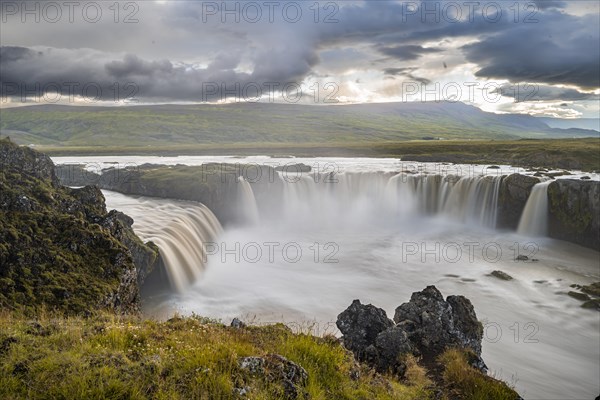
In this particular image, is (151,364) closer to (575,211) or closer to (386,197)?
(575,211)

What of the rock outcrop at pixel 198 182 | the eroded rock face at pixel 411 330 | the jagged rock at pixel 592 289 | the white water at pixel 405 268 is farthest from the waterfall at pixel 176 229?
the jagged rock at pixel 592 289

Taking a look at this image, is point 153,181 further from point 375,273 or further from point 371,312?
point 371,312

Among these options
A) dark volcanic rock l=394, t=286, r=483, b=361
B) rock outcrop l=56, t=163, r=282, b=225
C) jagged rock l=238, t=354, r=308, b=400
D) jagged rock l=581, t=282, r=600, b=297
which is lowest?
jagged rock l=581, t=282, r=600, b=297

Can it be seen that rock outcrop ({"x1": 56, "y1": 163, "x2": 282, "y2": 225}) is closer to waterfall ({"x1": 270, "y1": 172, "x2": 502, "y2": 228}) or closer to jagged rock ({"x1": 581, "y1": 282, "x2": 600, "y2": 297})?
waterfall ({"x1": 270, "y1": 172, "x2": 502, "y2": 228})

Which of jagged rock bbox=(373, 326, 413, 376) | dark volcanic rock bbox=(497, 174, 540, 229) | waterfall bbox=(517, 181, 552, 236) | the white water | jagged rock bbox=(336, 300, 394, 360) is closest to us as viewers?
jagged rock bbox=(373, 326, 413, 376)

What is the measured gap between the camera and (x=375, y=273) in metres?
33.8

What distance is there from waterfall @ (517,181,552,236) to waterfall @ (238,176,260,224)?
3301cm

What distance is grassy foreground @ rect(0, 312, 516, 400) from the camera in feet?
19.1

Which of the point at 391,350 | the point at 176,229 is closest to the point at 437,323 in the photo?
the point at 391,350

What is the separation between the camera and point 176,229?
102ft

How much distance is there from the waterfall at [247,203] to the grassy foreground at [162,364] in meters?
39.5

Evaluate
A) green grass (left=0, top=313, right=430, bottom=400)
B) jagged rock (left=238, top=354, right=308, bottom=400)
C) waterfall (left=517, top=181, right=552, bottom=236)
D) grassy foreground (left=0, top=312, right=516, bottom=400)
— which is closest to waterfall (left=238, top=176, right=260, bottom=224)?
waterfall (left=517, top=181, right=552, bottom=236)

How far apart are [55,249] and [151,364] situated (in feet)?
27.7

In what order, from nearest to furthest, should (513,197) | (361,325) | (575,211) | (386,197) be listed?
(361,325), (575,211), (513,197), (386,197)
